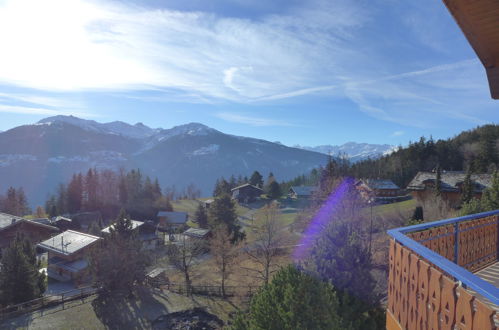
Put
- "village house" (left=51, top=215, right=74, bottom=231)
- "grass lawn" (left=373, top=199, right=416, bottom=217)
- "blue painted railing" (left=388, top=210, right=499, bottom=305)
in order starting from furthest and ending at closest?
"village house" (left=51, top=215, right=74, bottom=231), "grass lawn" (left=373, top=199, right=416, bottom=217), "blue painted railing" (left=388, top=210, right=499, bottom=305)

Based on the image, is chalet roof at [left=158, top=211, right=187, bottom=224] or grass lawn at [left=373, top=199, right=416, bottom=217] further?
chalet roof at [left=158, top=211, right=187, bottom=224]

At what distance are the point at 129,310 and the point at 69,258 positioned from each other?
15556 millimetres

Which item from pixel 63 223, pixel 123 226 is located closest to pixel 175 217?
pixel 63 223

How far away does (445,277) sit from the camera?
10.0 ft

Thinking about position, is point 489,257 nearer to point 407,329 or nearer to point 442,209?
point 407,329

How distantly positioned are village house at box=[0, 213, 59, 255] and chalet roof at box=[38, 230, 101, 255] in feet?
11.8

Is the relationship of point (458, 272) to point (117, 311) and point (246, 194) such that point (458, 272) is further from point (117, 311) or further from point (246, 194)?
point (246, 194)

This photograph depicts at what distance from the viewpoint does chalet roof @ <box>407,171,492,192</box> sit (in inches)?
1508

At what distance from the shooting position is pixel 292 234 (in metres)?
39.5

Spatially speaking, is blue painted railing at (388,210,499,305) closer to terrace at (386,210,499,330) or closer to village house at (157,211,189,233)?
terrace at (386,210,499,330)

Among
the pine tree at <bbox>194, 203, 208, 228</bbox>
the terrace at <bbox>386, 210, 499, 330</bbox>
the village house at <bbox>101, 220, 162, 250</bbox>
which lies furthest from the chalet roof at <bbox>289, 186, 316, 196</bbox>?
the terrace at <bbox>386, 210, 499, 330</bbox>

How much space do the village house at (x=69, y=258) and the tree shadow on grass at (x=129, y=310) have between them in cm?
1045

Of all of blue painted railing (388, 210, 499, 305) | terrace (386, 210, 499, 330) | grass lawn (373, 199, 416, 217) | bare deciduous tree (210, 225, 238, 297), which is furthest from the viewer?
grass lawn (373, 199, 416, 217)

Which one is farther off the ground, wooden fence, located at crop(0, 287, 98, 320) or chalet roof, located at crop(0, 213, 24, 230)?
chalet roof, located at crop(0, 213, 24, 230)
